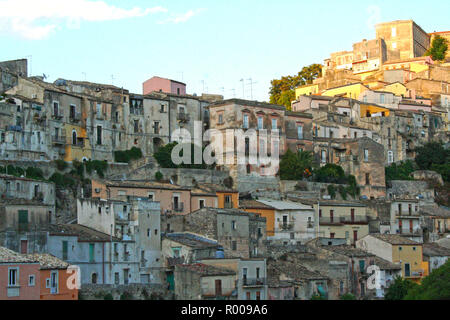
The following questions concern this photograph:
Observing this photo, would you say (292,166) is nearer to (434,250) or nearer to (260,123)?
(260,123)

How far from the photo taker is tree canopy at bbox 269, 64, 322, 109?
96.0 m

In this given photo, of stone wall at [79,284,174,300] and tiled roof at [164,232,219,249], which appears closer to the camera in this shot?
stone wall at [79,284,174,300]

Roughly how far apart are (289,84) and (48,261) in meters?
59.6

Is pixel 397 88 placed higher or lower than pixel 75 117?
higher

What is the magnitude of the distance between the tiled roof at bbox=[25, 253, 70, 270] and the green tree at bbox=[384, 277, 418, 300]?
786 inches

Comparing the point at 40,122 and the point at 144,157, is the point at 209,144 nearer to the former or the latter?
the point at 144,157

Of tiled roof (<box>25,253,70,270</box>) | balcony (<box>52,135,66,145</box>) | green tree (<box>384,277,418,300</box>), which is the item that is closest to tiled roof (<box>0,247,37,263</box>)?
tiled roof (<box>25,253,70,270</box>)

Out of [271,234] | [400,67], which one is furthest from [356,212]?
[400,67]

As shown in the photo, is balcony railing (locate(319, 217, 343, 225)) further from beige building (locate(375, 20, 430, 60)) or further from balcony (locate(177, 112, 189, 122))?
beige building (locate(375, 20, 430, 60))

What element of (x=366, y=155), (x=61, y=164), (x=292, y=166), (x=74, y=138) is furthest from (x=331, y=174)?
(x=61, y=164)

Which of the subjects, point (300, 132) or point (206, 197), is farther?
point (300, 132)

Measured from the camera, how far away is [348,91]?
298ft

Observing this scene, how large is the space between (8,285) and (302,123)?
34.4 m

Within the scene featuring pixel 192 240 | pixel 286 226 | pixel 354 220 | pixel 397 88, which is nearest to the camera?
pixel 192 240
